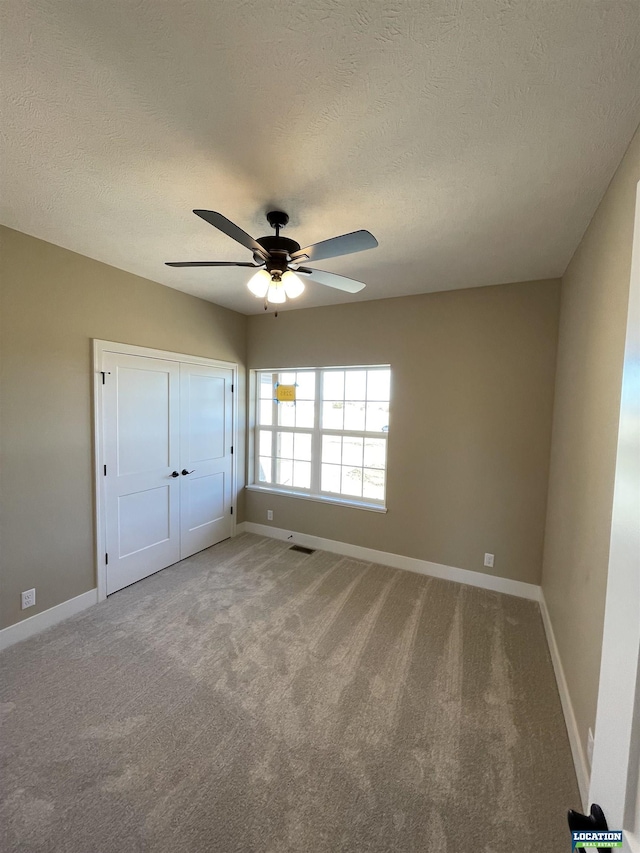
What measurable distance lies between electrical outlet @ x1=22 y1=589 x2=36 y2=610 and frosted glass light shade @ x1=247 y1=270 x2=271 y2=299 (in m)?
2.48

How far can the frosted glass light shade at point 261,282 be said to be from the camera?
182cm

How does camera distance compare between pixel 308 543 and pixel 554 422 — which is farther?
pixel 308 543

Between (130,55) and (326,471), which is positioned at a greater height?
(130,55)

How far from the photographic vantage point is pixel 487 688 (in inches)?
74.9

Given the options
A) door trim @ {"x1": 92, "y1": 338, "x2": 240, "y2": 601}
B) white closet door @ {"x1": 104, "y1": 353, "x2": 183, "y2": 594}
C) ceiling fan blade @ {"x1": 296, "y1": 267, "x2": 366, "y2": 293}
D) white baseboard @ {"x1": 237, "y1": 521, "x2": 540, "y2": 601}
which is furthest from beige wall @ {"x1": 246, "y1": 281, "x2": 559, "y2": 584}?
door trim @ {"x1": 92, "y1": 338, "x2": 240, "y2": 601}

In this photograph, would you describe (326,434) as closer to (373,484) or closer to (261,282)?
(373,484)

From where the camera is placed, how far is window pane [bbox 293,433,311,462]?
3.91 metres

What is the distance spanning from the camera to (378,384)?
350 centimetres

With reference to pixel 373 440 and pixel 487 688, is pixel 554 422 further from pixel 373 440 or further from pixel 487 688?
pixel 487 688

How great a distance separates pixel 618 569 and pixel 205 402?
345cm

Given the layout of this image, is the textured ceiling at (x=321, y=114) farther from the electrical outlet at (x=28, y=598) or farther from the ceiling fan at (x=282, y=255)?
the electrical outlet at (x=28, y=598)

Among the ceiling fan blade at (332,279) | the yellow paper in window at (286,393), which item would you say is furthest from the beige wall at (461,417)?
the ceiling fan blade at (332,279)

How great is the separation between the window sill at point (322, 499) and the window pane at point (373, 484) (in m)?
0.09

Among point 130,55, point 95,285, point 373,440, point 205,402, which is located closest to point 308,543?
point 373,440
